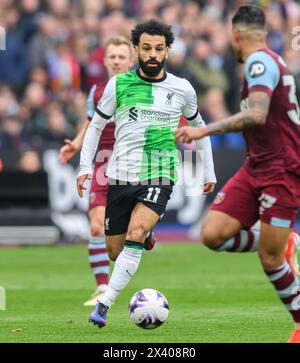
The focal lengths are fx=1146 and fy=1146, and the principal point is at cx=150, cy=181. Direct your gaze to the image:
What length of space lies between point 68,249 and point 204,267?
390 centimetres

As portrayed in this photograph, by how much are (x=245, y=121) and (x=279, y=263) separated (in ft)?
3.80

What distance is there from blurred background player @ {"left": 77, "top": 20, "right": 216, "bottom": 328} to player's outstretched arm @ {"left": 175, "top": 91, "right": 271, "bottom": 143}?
1.57 m

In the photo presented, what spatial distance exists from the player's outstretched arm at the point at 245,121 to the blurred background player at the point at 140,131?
5.14 feet

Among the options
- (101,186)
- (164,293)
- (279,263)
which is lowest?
(164,293)

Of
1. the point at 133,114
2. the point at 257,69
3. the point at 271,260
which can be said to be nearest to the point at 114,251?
the point at 133,114

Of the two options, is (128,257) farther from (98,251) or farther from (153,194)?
(98,251)

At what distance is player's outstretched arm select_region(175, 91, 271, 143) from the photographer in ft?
28.6

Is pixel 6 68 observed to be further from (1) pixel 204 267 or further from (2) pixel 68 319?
(2) pixel 68 319

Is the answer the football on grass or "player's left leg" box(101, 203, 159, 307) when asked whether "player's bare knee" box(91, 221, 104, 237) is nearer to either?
"player's left leg" box(101, 203, 159, 307)

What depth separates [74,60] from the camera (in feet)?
71.6

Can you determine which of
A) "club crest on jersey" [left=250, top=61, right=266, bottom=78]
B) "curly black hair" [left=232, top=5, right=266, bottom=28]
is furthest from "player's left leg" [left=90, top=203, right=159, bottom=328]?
"curly black hair" [left=232, top=5, right=266, bottom=28]

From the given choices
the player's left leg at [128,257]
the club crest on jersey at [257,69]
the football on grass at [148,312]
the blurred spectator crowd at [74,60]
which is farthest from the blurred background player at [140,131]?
the blurred spectator crowd at [74,60]

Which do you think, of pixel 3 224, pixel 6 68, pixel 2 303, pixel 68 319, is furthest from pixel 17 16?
pixel 68 319

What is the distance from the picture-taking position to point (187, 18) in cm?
2355
